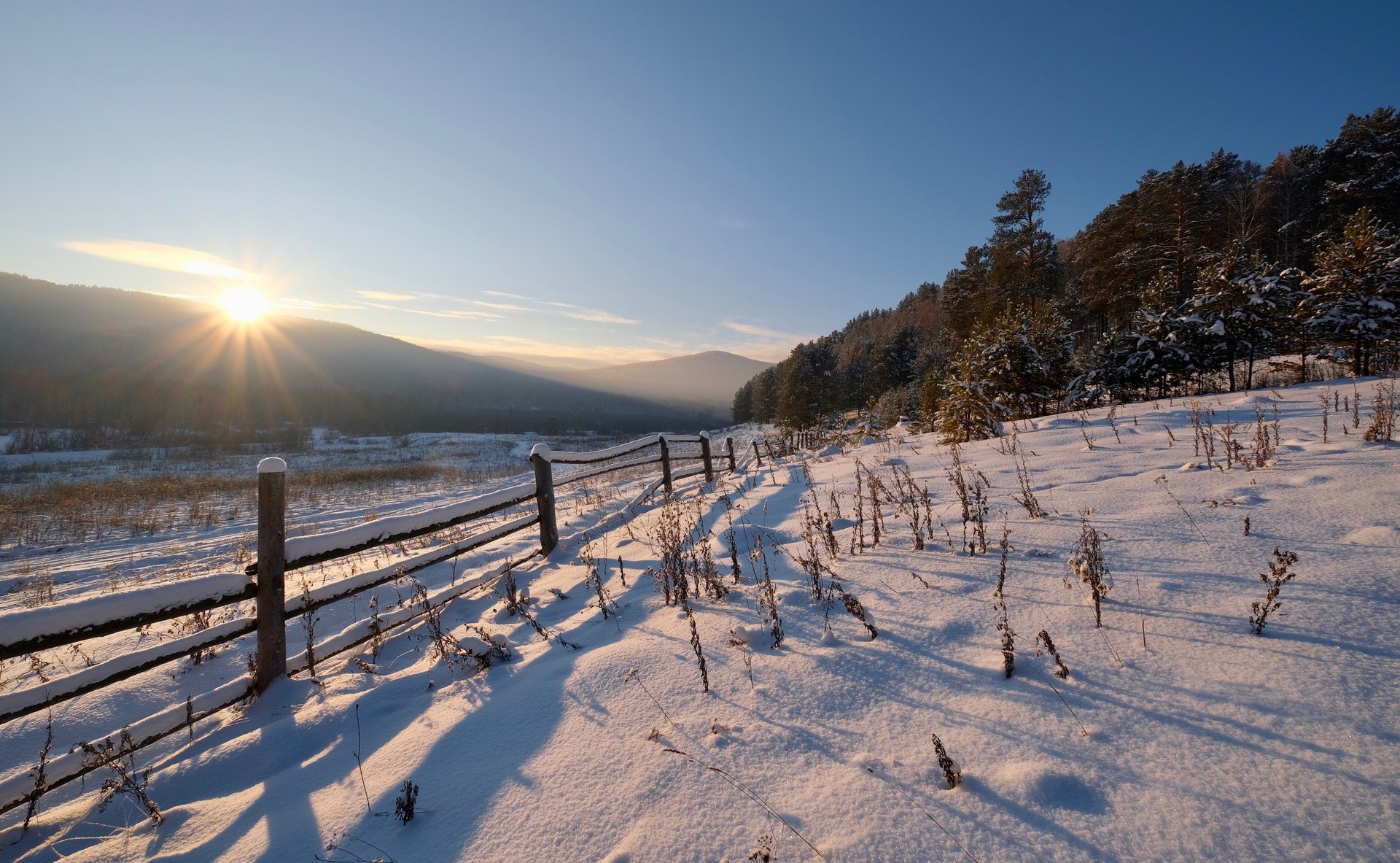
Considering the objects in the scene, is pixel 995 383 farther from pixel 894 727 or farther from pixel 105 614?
pixel 105 614

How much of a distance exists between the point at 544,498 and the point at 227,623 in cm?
299

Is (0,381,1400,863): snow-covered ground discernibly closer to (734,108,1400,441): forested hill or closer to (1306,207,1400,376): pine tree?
(734,108,1400,441): forested hill

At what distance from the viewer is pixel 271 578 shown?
3.36 m

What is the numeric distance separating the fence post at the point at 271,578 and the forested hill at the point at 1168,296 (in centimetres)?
1062

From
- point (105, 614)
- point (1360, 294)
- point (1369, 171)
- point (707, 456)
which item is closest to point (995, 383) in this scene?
point (707, 456)

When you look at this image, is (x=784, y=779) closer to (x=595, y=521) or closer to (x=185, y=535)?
(x=595, y=521)

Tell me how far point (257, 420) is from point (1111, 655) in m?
67.1

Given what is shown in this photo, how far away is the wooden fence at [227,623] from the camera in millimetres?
2332

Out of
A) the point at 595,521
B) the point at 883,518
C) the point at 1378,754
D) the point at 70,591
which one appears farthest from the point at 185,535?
the point at 1378,754

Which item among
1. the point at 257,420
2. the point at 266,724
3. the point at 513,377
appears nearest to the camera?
the point at 266,724

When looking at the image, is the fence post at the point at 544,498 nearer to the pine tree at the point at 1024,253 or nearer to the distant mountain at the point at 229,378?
the pine tree at the point at 1024,253

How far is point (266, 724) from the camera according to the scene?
9.29ft

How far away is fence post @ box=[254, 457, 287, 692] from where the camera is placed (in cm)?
331

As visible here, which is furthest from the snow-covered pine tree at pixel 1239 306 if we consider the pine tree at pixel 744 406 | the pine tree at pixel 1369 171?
the pine tree at pixel 744 406
